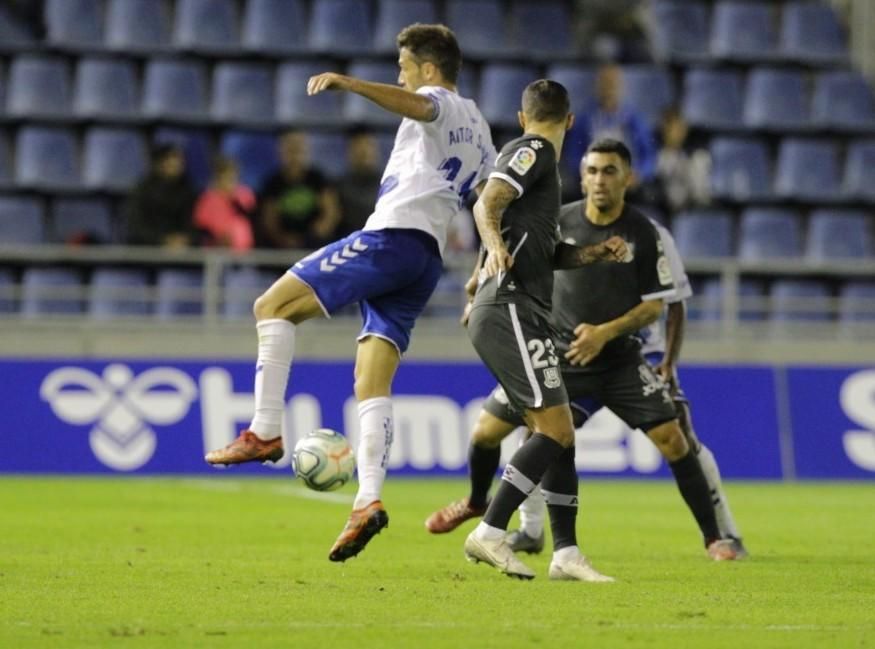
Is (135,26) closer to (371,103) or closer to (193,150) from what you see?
(193,150)

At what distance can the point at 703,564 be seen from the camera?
363 inches

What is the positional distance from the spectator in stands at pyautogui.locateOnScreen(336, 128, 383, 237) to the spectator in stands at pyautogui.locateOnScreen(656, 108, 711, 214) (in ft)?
10.1

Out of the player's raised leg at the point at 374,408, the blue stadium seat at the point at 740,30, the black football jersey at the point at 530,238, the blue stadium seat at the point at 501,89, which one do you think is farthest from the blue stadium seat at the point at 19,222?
the black football jersey at the point at 530,238

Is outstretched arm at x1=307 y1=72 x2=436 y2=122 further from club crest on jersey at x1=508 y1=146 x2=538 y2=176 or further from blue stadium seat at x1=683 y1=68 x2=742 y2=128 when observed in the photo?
blue stadium seat at x1=683 y1=68 x2=742 y2=128

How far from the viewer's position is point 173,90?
19359mm

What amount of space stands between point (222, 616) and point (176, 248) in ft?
35.5

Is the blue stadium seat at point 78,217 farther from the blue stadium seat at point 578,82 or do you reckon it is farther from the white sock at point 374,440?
the white sock at point 374,440

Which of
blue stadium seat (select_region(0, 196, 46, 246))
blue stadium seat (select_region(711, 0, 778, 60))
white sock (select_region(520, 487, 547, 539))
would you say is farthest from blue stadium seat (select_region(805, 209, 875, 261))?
white sock (select_region(520, 487, 547, 539))

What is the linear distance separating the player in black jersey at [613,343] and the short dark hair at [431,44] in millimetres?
1439

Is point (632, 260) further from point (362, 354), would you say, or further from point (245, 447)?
point (245, 447)

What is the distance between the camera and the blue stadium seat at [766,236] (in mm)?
19609

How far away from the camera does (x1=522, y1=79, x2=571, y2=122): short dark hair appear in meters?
8.09

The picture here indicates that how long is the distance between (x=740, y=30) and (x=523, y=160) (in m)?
14.3

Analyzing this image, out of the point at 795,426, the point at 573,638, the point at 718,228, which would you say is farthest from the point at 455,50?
the point at 718,228
